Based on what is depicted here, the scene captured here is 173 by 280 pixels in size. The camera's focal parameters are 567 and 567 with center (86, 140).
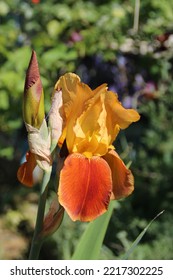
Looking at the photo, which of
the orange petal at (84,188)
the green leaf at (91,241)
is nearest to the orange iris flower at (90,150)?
the orange petal at (84,188)

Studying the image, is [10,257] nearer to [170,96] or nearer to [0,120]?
[0,120]

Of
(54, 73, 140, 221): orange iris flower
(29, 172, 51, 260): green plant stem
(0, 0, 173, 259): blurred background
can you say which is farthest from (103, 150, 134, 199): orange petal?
(0, 0, 173, 259): blurred background

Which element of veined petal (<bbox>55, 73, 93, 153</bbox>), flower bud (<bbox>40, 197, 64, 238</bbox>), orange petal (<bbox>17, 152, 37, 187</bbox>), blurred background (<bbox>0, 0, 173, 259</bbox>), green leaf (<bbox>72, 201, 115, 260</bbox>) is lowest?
blurred background (<bbox>0, 0, 173, 259</bbox>)

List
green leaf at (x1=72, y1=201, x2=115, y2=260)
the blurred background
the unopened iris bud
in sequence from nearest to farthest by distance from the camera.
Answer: the unopened iris bud
green leaf at (x1=72, y1=201, x2=115, y2=260)
the blurred background

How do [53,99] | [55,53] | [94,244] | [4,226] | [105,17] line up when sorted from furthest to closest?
[4,226], [105,17], [55,53], [94,244], [53,99]

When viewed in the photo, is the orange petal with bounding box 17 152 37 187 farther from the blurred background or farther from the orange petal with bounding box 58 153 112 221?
the blurred background

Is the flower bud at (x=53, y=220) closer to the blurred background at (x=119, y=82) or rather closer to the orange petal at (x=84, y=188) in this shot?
the orange petal at (x=84, y=188)
